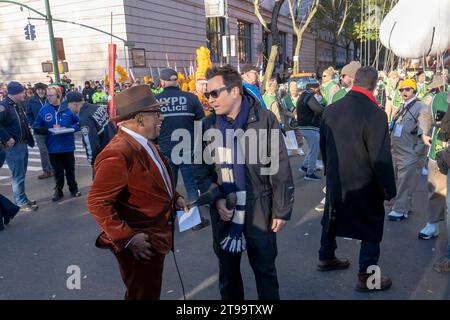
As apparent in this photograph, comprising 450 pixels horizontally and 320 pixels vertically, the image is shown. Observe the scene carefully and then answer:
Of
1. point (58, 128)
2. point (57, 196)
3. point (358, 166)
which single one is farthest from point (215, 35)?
point (358, 166)

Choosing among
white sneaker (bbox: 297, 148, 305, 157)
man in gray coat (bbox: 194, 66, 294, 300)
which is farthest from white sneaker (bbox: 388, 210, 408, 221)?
white sneaker (bbox: 297, 148, 305, 157)

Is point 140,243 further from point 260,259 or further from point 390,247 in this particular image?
point 390,247

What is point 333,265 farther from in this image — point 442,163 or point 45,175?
point 45,175

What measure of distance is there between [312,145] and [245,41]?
3220 centimetres

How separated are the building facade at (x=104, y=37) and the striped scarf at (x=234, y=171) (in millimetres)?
17887

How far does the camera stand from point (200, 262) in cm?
418

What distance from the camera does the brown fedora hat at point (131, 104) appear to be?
94.3 inches

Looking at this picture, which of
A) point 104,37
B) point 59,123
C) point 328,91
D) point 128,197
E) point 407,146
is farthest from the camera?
point 104,37

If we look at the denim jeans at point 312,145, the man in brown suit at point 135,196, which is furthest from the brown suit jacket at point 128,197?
the denim jeans at point 312,145

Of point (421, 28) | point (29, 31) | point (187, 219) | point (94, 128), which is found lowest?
point (187, 219)

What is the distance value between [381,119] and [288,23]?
4734 cm

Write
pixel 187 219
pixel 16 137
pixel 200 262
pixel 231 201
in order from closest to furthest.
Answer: pixel 231 201, pixel 187 219, pixel 200 262, pixel 16 137

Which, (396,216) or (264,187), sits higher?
(264,187)
